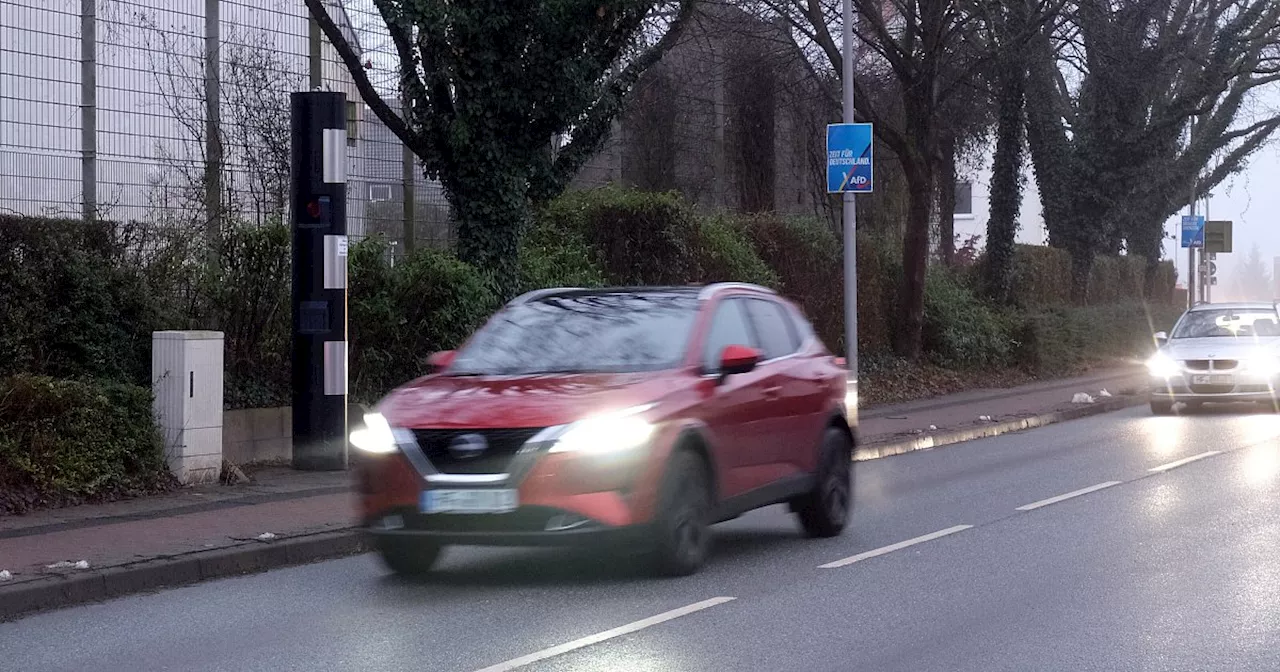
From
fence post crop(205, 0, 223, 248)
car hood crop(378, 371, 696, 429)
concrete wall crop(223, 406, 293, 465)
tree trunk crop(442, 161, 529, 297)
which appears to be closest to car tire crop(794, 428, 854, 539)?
car hood crop(378, 371, 696, 429)

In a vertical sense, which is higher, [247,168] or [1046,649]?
[247,168]

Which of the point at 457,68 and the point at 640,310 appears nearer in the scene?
the point at 640,310

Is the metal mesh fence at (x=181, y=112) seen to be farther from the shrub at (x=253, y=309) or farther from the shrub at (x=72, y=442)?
the shrub at (x=72, y=442)

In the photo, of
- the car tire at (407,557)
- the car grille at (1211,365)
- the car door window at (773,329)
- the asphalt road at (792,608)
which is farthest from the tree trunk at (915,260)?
the car tire at (407,557)

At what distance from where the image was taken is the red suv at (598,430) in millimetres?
9367

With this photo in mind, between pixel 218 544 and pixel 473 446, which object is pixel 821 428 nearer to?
pixel 473 446

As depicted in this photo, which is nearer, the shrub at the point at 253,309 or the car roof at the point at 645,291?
the car roof at the point at 645,291

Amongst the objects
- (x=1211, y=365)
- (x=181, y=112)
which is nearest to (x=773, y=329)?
(x=181, y=112)

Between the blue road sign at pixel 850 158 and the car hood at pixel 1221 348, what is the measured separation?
18.6 feet

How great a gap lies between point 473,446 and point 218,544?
240 cm

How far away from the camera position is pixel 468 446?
31.0 ft

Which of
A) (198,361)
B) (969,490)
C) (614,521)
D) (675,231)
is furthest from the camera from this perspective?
(675,231)

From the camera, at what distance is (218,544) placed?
35.8ft

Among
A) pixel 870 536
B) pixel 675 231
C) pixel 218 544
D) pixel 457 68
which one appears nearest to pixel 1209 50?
→ pixel 675 231
